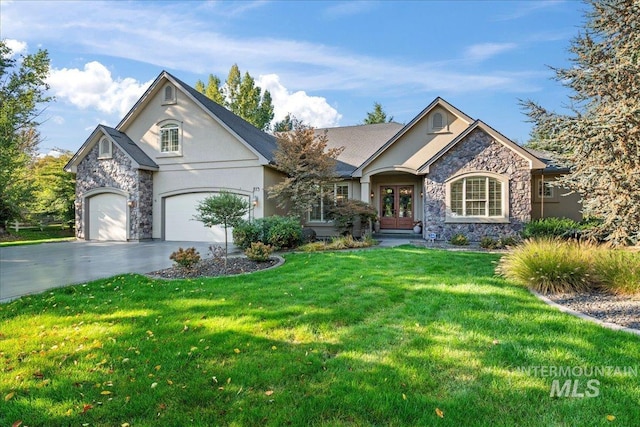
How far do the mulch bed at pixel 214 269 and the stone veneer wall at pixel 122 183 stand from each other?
335 inches

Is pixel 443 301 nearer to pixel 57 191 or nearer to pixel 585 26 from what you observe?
pixel 585 26

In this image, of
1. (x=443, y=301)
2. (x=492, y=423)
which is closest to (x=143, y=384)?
(x=492, y=423)

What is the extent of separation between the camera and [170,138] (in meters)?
15.9

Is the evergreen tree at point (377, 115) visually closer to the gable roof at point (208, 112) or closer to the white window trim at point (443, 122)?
the white window trim at point (443, 122)

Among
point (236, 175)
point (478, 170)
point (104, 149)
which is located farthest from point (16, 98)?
point (478, 170)

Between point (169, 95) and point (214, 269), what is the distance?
37.7ft

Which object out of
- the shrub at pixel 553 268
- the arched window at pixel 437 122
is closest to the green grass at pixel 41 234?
the arched window at pixel 437 122

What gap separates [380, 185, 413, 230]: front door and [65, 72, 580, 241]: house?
0.05 metres

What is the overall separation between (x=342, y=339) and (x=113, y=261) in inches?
346

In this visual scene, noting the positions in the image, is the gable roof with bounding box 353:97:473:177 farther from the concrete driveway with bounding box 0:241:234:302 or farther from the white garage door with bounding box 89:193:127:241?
the white garage door with bounding box 89:193:127:241

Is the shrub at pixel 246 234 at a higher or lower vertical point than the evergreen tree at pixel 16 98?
lower

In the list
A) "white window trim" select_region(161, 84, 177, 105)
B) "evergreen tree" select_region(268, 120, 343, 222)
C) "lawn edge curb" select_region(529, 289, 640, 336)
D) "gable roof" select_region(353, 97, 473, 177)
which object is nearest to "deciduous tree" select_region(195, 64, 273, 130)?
"white window trim" select_region(161, 84, 177, 105)

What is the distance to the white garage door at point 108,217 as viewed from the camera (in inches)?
620

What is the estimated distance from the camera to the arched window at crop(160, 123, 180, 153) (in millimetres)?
15836
